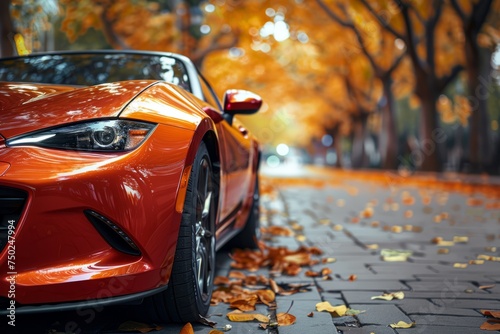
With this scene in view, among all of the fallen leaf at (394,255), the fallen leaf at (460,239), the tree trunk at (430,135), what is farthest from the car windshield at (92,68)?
the tree trunk at (430,135)

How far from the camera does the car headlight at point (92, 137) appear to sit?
259 cm

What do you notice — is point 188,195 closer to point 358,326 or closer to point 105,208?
point 105,208

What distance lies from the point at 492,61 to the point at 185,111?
21553 mm

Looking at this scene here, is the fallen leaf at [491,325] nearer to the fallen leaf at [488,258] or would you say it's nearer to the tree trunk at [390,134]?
the fallen leaf at [488,258]

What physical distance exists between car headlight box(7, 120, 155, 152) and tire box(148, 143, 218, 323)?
0.38 m

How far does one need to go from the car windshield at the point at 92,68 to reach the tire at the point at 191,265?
1050 millimetres

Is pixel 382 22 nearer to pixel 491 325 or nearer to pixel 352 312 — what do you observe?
pixel 352 312

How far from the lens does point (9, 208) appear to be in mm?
2443

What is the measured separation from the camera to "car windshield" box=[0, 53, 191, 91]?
4.18m

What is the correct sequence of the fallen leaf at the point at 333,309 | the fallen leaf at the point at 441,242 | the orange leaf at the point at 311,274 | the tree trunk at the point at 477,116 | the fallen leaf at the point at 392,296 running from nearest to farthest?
the fallen leaf at the point at 333,309 → the fallen leaf at the point at 392,296 → the orange leaf at the point at 311,274 → the fallen leaf at the point at 441,242 → the tree trunk at the point at 477,116

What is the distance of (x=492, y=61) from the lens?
74.6 feet

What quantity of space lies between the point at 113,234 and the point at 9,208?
1.27 feet

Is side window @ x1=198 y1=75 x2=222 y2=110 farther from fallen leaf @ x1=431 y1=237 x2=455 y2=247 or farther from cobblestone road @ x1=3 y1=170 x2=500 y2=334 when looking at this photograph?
fallen leaf @ x1=431 y1=237 x2=455 y2=247

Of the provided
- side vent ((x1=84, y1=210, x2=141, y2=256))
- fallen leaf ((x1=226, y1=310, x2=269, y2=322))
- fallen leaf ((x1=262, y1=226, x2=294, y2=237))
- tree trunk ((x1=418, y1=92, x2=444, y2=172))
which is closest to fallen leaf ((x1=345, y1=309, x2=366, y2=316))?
fallen leaf ((x1=226, y1=310, x2=269, y2=322))
